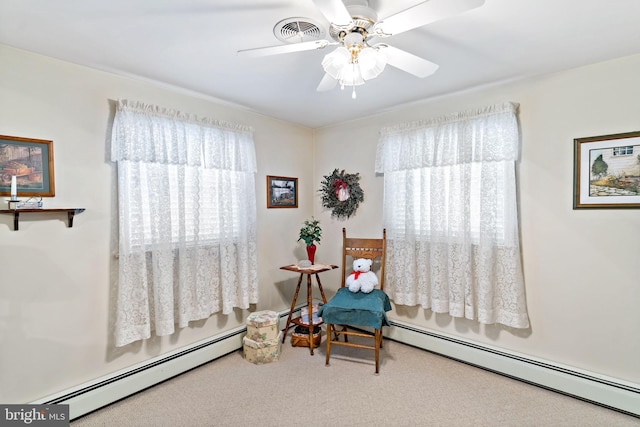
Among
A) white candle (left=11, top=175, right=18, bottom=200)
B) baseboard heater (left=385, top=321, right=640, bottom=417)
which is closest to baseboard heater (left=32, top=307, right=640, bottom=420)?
baseboard heater (left=385, top=321, right=640, bottom=417)

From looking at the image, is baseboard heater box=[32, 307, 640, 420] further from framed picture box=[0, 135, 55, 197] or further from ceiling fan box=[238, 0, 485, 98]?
ceiling fan box=[238, 0, 485, 98]

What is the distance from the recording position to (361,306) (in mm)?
2680

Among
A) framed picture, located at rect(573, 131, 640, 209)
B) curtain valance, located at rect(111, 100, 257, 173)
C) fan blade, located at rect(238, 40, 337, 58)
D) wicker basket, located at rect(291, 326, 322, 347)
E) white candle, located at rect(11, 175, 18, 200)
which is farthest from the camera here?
wicker basket, located at rect(291, 326, 322, 347)

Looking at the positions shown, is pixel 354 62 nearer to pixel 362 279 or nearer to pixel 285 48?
pixel 285 48

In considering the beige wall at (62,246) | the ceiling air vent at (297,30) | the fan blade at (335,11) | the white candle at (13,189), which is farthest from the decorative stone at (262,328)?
the fan blade at (335,11)

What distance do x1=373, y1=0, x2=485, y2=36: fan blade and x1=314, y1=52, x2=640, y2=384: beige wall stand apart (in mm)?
1305

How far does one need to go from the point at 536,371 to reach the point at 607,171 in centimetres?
156

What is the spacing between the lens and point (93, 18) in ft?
5.31

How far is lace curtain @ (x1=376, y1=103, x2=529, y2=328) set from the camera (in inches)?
98.3

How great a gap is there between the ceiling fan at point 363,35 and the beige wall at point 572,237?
43.5 inches

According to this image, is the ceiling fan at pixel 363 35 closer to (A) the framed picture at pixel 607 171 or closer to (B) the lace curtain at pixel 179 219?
(B) the lace curtain at pixel 179 219

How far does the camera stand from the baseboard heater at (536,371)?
2111mm

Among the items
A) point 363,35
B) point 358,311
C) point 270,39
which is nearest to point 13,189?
point 270,39

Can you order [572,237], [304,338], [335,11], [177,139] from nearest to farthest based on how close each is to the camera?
1. [335,11]
2. [572,237]
3. [177,139]
4. [304,338]
